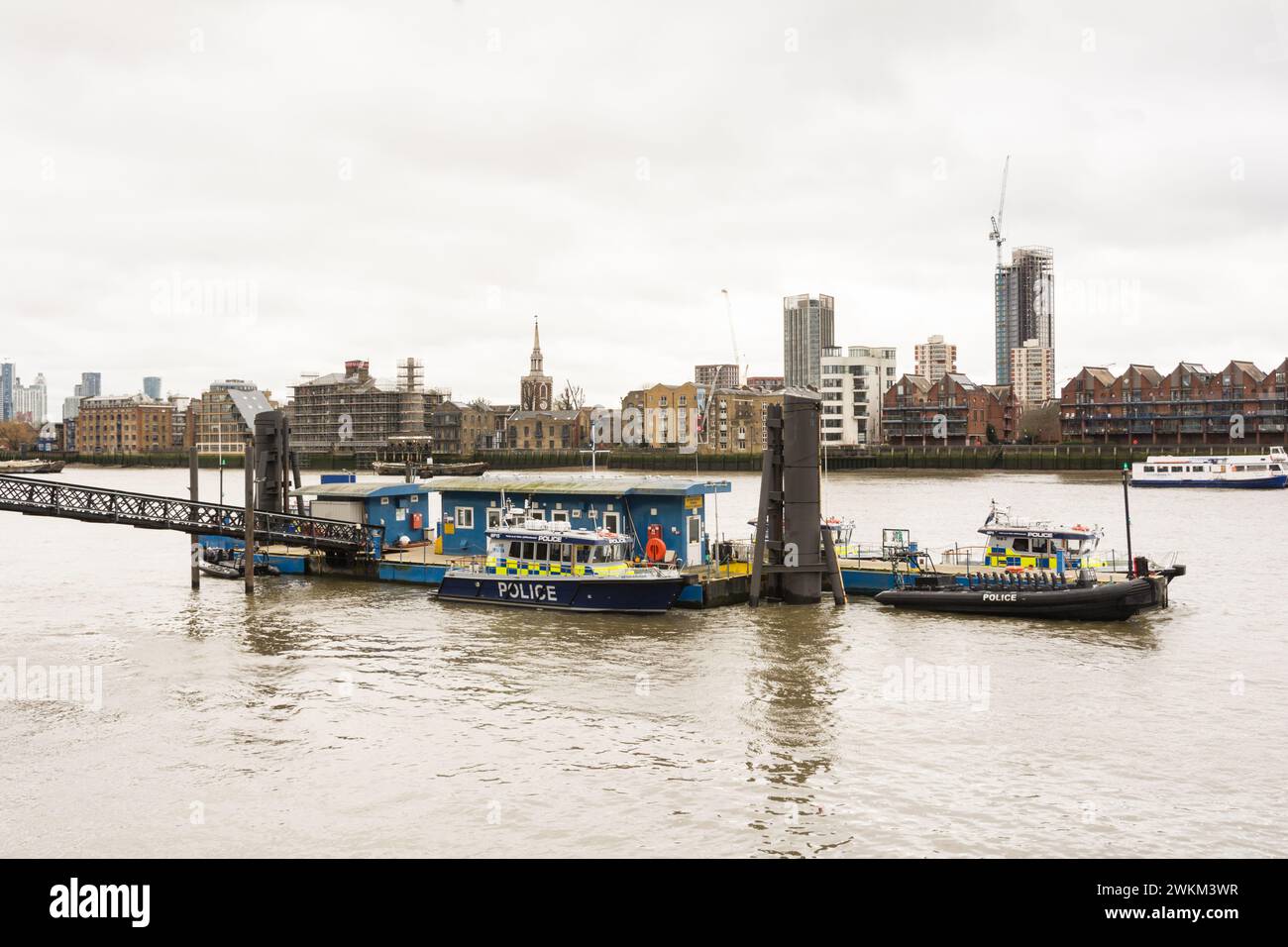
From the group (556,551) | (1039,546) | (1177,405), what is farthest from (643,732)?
(1177,405)

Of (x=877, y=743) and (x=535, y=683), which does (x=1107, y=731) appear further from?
(x=535, y=683)

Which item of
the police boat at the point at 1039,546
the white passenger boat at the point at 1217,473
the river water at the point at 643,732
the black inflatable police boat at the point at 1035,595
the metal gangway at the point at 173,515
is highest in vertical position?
the white passenger boat at the point at 1217,473

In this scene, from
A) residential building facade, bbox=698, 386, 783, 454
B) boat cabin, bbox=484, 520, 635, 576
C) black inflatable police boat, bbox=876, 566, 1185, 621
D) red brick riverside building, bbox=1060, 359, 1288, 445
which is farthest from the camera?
residential building facade, bbox=698, 386, 783, 454

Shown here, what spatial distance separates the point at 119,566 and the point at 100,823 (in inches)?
1598

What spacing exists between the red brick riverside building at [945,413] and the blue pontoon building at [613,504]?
125m

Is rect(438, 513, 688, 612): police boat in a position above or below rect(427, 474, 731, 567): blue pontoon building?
below

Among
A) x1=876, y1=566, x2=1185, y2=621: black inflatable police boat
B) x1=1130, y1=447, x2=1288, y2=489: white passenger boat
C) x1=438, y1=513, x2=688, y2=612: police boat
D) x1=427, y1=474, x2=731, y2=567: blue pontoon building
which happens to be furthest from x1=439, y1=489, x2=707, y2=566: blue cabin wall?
x1=1130, y1=447, x2=1288, y2=489: white passenger boat

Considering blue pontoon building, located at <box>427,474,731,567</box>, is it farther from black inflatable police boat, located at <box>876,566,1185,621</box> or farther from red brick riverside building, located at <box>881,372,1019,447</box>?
red brick riverside building, located at <box>881,372,1019,447</box>

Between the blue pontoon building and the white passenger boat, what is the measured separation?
278ft

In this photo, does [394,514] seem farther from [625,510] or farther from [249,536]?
[625,510]

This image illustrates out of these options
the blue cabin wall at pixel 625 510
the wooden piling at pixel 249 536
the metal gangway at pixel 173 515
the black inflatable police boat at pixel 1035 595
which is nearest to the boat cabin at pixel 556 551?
the blue cabin wall at pixel 625 510

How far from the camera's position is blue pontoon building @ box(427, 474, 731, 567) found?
3947 cm

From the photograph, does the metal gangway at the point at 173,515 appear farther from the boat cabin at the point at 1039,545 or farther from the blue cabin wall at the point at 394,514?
the boat cabin at the point at 1039,545

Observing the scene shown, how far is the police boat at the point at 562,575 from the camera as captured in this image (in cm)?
3553
